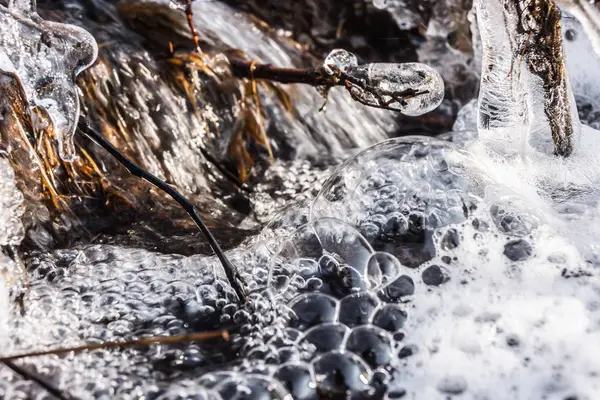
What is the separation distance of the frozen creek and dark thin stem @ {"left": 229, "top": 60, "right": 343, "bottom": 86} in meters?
0.62

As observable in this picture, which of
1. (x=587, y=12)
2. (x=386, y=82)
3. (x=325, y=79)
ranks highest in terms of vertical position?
(x=587, y=12)

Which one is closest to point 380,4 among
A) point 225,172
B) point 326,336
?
point 225,172

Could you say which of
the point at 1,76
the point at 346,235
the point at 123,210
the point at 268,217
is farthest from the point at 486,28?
the point at 1,76

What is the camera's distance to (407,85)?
2.34 metres

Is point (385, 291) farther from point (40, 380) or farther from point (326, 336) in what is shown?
point (40, 380)

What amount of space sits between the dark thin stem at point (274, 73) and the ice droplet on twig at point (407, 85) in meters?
0.41

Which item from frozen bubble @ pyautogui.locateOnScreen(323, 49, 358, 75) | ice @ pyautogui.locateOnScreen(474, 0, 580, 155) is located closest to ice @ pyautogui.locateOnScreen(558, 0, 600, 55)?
ice @ pyautogui.locateOnScreen(474, 0, 580, 155)

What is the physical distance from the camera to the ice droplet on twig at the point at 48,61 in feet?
6.61

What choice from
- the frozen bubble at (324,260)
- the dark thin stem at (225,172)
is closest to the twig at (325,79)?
the dark thin stem at (225,172)

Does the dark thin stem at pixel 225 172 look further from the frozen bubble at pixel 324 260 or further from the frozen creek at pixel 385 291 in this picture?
the frozen bubble at pixel 324 260

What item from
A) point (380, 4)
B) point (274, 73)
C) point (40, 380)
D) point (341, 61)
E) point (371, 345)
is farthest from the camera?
point (380, 4)

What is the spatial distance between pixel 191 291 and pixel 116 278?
0.26 meters

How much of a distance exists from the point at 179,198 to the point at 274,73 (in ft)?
4.27

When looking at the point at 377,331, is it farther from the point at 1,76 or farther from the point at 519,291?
the point at 1,76
